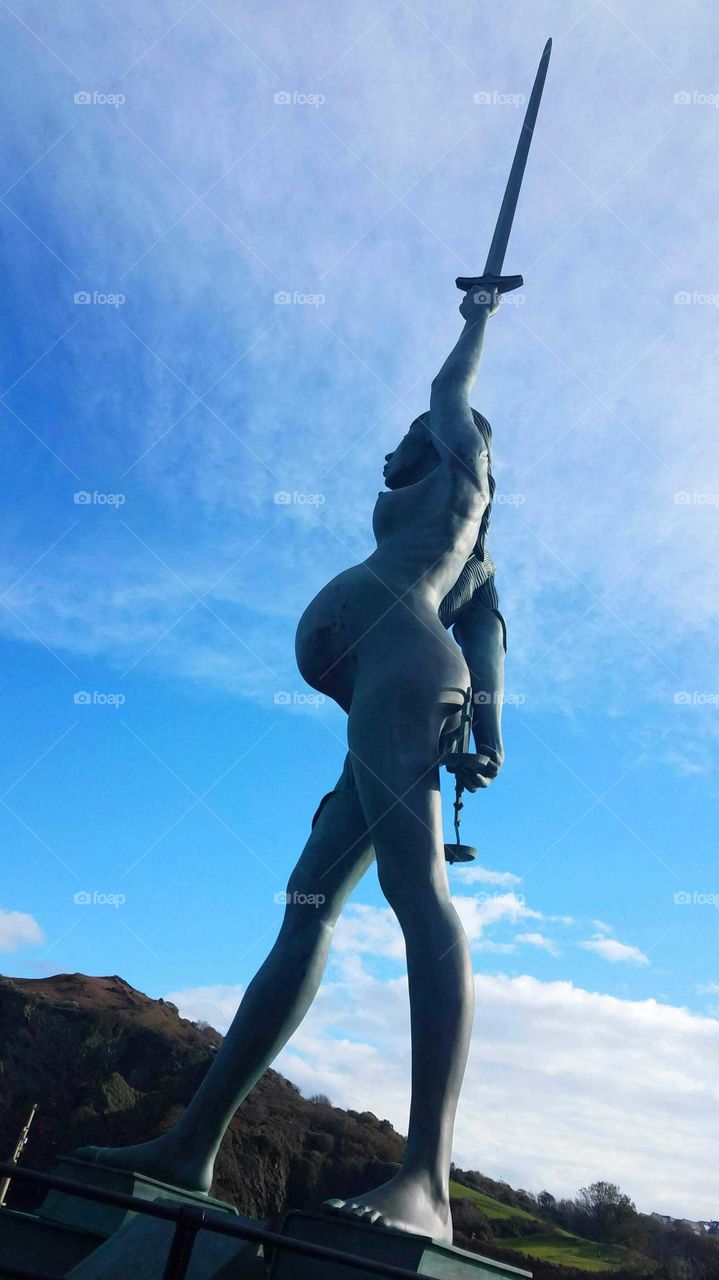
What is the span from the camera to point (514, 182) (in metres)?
8.07

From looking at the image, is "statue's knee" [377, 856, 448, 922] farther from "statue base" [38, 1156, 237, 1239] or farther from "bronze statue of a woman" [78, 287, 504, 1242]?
"statue base" [38, 1156, 237, 1239]

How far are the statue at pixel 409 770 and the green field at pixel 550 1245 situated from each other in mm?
31840

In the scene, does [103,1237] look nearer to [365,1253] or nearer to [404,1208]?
[365,1253]

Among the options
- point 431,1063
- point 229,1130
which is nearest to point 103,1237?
point 431,1063

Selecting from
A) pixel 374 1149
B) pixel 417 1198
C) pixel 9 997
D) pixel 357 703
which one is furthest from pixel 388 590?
pixel 9 997

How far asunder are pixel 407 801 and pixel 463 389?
10.8ft

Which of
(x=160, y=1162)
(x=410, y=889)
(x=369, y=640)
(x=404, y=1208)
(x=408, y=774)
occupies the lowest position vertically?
(x=160, y=1162)

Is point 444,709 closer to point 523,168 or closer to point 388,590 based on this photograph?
point 388,590

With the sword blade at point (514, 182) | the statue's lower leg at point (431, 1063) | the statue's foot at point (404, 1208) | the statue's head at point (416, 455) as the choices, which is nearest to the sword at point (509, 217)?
the sword blade at point (514, 182)

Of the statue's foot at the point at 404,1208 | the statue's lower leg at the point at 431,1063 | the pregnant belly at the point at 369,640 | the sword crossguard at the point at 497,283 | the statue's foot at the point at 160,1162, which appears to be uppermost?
the sword crossguard at the point at 497,283

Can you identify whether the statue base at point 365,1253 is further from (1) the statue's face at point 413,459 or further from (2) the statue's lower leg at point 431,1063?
(1) the statue's face at point 413,459

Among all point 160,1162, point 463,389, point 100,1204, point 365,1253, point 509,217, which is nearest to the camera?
point 365,1253

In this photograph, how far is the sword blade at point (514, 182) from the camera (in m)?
7.70

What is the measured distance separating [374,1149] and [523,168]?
121ft
